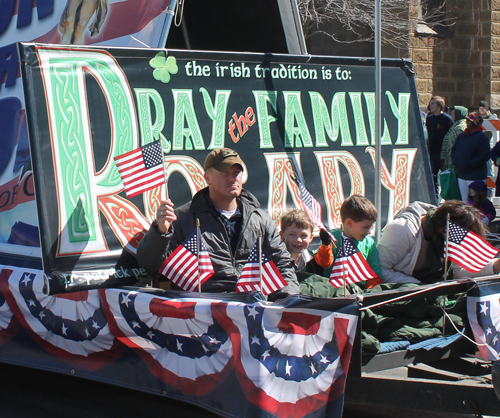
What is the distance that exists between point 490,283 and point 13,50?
150 inches

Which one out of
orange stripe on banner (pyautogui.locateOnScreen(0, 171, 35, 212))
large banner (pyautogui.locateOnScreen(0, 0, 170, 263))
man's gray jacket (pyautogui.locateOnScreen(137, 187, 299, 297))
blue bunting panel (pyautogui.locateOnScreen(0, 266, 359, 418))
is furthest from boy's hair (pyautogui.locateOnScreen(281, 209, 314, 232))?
orange stripe on banner (pyautogui.locateOnScreen(0, 171, 35, 212))

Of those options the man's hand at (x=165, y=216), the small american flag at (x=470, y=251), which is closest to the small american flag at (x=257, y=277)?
the man's hand at (x=165, y=216)

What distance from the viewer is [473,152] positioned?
1091 centimetres

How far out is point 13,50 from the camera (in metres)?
5.43

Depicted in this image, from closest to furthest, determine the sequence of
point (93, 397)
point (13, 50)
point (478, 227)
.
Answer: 1. point (478, 227)
2. point (93, 397)
3. point (13, 50)

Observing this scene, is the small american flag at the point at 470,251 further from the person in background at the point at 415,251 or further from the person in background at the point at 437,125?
the person in background at the point at 437,125

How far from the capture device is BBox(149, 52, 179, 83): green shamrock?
4918 mm

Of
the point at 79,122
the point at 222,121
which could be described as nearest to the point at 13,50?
the point at 79,122

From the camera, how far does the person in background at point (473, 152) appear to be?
1086 centimetres

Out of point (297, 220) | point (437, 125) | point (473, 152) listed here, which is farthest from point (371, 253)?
point (437, 125)

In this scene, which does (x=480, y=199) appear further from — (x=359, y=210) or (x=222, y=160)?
(x=222, y=160)

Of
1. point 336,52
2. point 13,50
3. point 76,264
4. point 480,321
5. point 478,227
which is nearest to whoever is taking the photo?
point 480,321

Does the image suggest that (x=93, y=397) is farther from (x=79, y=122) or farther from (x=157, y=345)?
(x=79, y=122)

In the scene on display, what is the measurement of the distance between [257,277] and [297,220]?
3.27ft
